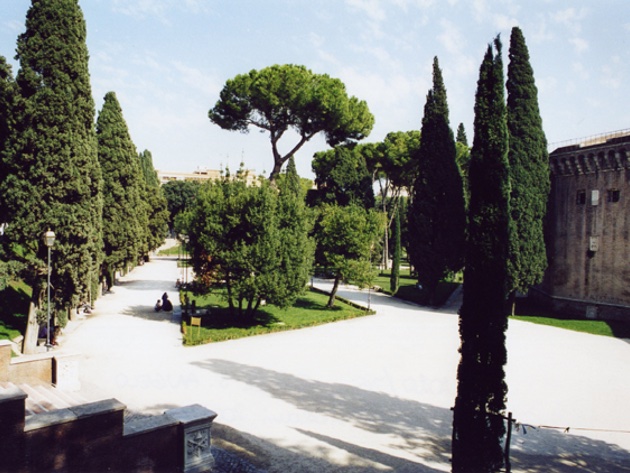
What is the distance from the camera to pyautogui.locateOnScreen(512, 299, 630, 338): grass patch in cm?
2536

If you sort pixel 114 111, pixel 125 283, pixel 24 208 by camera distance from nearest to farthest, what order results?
pixel 24 208 < pixel 114 111 < pixel 125 283

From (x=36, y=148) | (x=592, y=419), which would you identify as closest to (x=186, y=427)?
(x=592, y=419)

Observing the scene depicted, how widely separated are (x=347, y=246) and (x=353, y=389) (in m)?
15.1

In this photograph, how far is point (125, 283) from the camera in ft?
123

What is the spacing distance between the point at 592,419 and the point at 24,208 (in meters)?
18.3

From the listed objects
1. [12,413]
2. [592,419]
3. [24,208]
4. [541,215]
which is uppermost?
[541,215]

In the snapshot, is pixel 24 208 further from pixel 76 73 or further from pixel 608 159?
pixel 608 159

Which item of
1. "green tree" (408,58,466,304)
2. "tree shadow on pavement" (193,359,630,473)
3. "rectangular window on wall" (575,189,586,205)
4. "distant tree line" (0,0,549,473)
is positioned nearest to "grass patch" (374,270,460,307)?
"distant tree line" (0,0,549,473)

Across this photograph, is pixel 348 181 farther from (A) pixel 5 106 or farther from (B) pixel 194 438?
(B) pixel 194 438

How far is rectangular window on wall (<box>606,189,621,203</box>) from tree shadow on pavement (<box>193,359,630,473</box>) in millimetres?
21316

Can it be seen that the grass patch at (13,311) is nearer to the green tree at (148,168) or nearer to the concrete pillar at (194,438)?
the concrete pillar at (194,438)

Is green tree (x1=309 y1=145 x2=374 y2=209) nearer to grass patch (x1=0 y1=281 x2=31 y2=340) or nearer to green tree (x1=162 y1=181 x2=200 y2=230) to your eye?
grass patch (x1=0 y1=281 x2=31 y2=340)

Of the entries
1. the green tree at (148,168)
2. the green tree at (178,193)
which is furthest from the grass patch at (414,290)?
the green tree at (178,193)

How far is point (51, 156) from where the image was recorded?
1600 centimetres
